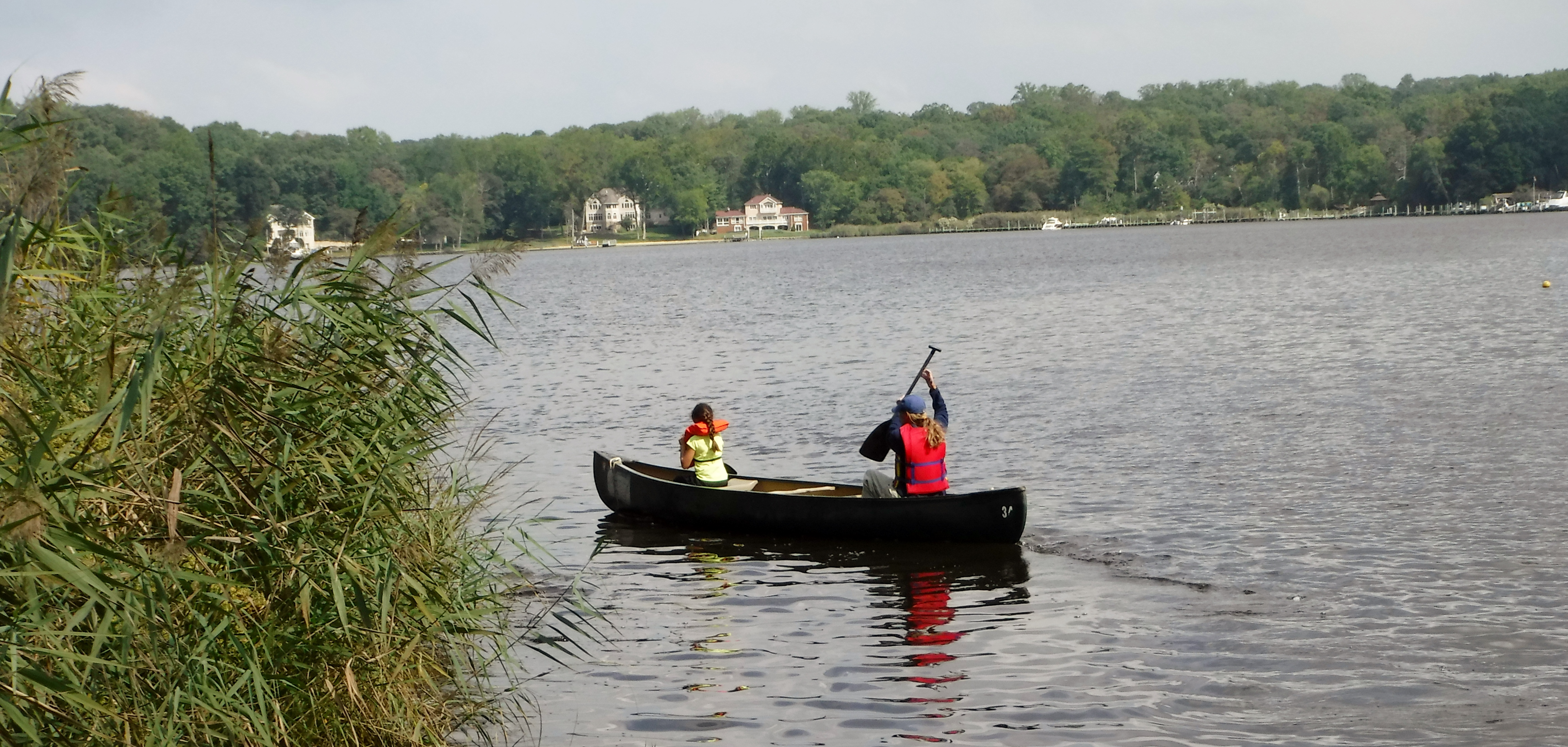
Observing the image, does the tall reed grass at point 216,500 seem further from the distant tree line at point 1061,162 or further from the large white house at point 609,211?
the large white house at point 609,211

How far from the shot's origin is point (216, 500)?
5.66 m

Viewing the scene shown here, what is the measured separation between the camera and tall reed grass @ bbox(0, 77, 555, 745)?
4770 mm

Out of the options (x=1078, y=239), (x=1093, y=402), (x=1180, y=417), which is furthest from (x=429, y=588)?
(x=1078, y=239)

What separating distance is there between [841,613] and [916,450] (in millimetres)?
2263

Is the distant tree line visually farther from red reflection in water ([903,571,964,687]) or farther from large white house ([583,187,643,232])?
red reflection in water ([903,571,964,687])

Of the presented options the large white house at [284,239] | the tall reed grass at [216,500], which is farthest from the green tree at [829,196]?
the tall reed grass at [216,500]

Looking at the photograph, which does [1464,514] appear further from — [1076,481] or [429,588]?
[429,588]

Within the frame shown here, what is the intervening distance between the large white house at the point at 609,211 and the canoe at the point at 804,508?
15121 cm

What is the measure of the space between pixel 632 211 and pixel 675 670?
6564 inches

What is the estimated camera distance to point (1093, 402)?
73.5 ft

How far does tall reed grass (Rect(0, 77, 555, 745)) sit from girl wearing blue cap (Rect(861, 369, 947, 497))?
5.47 meters

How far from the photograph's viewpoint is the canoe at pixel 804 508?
12391mm

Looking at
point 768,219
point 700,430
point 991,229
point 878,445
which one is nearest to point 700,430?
point 700,430

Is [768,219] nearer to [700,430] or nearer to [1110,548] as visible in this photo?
[700,430]
